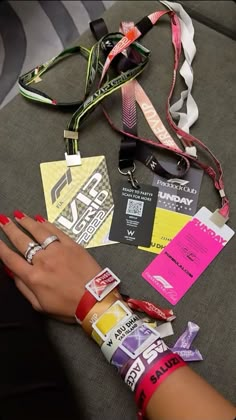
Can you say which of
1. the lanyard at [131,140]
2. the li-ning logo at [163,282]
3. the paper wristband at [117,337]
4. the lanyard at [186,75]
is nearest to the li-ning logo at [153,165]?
the lanyard at [131,140]

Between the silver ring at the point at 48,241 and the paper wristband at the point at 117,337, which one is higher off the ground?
the silver ring at the point at 48,241

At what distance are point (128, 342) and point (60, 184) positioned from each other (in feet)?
1.16

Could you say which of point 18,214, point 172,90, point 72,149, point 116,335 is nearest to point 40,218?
point 18,214

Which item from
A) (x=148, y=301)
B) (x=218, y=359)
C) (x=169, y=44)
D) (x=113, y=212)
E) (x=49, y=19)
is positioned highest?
(x=49, y=19)

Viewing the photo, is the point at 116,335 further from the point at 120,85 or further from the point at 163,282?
the point at 120,85

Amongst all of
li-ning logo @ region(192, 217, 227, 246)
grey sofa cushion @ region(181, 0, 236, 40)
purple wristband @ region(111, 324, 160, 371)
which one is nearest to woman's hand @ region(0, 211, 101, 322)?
purple wristband @ region(111, 324, 160, 371)

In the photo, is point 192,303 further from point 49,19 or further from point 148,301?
point 49,19

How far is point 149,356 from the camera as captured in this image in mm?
795

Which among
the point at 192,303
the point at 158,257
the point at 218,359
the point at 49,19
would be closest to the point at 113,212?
the point at 158,257

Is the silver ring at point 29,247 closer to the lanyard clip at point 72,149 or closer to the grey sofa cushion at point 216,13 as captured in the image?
the lanyard clip at point 72,149

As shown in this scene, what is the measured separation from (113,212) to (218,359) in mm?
339

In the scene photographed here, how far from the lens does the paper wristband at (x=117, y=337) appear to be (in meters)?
0.82

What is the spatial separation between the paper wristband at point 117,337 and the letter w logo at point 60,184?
30 centimetres

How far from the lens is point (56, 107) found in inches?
41.8
